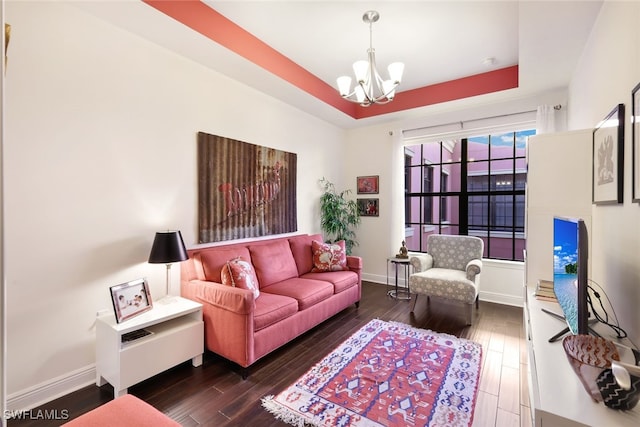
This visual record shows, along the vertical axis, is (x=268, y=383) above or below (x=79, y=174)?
below

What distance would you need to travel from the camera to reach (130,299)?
2.08m

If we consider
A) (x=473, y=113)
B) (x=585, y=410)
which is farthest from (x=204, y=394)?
(x=473, y=113)

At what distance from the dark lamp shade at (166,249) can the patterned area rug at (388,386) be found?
1.25 meters

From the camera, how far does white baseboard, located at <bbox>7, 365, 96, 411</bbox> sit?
5.83 feet

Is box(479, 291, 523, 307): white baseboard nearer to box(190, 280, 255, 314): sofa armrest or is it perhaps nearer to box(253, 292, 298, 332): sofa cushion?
box(253, 292, 298, 332): sofa cushion

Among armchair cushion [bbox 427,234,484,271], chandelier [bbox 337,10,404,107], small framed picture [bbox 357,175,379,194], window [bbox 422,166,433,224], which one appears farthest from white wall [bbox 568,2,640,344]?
small framed picture [bbox 357,175,379,194]

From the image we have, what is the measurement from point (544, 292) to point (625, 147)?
1.19 m

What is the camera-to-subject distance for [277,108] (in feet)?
12.2

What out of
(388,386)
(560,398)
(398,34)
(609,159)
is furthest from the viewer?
(398,34)

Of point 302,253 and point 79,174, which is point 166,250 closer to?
point 79,174

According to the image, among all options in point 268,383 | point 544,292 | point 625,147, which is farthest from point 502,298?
point 268,383

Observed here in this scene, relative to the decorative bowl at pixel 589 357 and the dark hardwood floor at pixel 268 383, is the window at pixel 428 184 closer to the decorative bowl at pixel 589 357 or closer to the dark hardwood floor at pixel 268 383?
the dark hardwood floor at pixel 268 383
